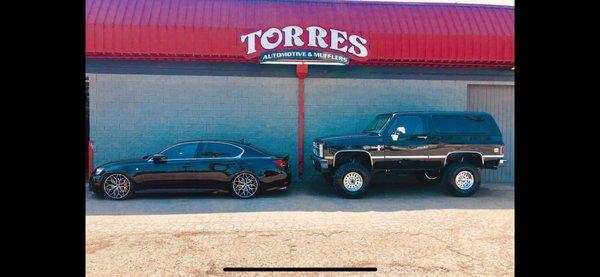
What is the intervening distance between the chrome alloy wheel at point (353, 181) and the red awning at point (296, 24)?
3761 millimetres

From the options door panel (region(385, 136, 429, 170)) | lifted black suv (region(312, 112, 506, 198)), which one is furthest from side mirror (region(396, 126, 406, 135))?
door panel (region(385, 136, 429, 170))

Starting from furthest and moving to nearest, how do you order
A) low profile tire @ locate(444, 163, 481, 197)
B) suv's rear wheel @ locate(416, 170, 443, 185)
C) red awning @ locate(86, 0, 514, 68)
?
red awning @ locate(86, 0, 514, 68)
suv's rear wheel @ locate(416, 170, 443, 185)
low profile tire @ locate(444, 163, 481, 197)

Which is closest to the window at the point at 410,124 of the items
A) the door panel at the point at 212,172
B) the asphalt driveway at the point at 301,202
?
the asphalt driveway at the point at 301,202

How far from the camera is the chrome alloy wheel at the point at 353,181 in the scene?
8.95 m

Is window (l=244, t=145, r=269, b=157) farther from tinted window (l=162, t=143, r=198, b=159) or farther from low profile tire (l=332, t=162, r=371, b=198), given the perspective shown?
low profile tire (l=332, t=162, r=371, b=198)

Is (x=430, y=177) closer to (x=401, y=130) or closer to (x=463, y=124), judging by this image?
(x=463, y=124)

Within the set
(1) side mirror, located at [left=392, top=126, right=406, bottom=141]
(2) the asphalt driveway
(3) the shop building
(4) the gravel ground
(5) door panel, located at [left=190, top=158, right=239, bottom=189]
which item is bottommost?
(4) the gravel ground

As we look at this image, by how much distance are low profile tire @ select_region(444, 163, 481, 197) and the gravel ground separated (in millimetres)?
264

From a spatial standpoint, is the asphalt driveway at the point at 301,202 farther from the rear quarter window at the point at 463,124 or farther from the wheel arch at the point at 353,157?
the rear quarter window at the point at 463,124

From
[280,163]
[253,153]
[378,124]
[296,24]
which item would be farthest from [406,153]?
[296,24]

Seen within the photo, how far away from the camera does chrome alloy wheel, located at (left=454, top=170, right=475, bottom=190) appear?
9.27 m

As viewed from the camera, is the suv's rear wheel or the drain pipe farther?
the drain pipe
